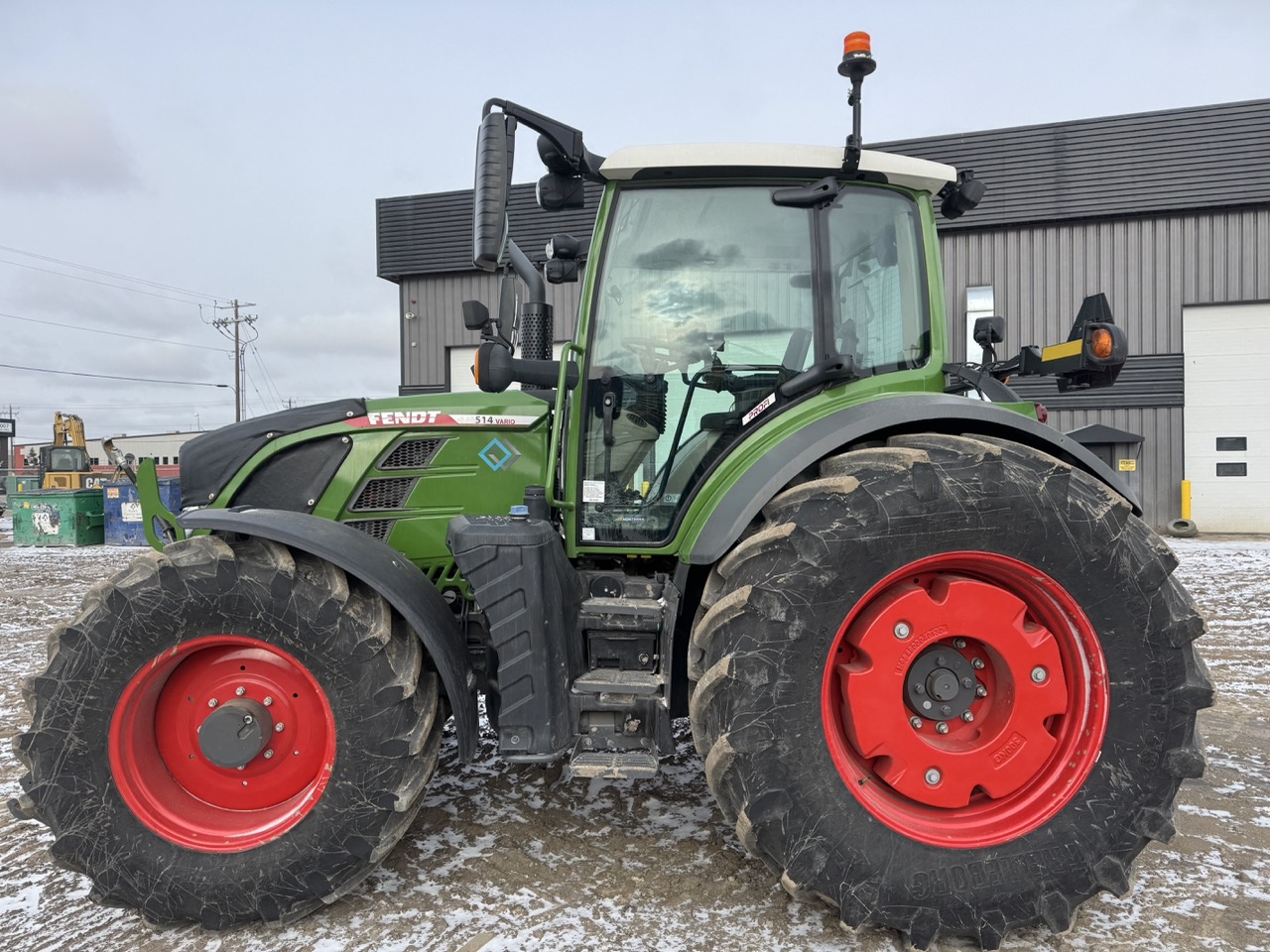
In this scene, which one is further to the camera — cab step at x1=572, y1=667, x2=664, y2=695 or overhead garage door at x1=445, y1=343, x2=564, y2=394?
overhead garage door at x1=445, y1=343, x2=564, y2=394

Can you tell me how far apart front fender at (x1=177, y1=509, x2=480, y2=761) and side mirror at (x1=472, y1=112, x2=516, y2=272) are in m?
0.93

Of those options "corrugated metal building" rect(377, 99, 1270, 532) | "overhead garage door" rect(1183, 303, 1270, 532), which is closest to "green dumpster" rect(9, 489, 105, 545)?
"corrugated metal building" rect(377, 99, 1270, 532)

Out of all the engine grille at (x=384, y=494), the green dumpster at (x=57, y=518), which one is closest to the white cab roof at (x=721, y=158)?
the engine grille at (x=384, y=494)

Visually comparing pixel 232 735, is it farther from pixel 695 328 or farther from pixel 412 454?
pixel 695 328

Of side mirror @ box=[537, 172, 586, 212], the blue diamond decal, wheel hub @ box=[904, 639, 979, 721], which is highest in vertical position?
side mirror @ box=[537, 172, 586, 212]

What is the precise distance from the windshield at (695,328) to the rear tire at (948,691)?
0.57 m

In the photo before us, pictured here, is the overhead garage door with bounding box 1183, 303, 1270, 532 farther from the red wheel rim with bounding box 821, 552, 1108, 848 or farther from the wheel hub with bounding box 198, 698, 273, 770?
the wheel hub with bounding box 198, 698, 273, 770

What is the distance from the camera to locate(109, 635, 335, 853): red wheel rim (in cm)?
217

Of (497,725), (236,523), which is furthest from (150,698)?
(497,725)

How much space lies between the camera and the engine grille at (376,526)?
2.89 m

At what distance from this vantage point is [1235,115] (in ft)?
45.2

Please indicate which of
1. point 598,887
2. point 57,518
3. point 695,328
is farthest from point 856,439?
point 57,518

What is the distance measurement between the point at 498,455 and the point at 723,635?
50.5 inches

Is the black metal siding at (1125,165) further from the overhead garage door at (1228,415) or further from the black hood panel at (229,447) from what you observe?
the black hood panel at (229,447)
